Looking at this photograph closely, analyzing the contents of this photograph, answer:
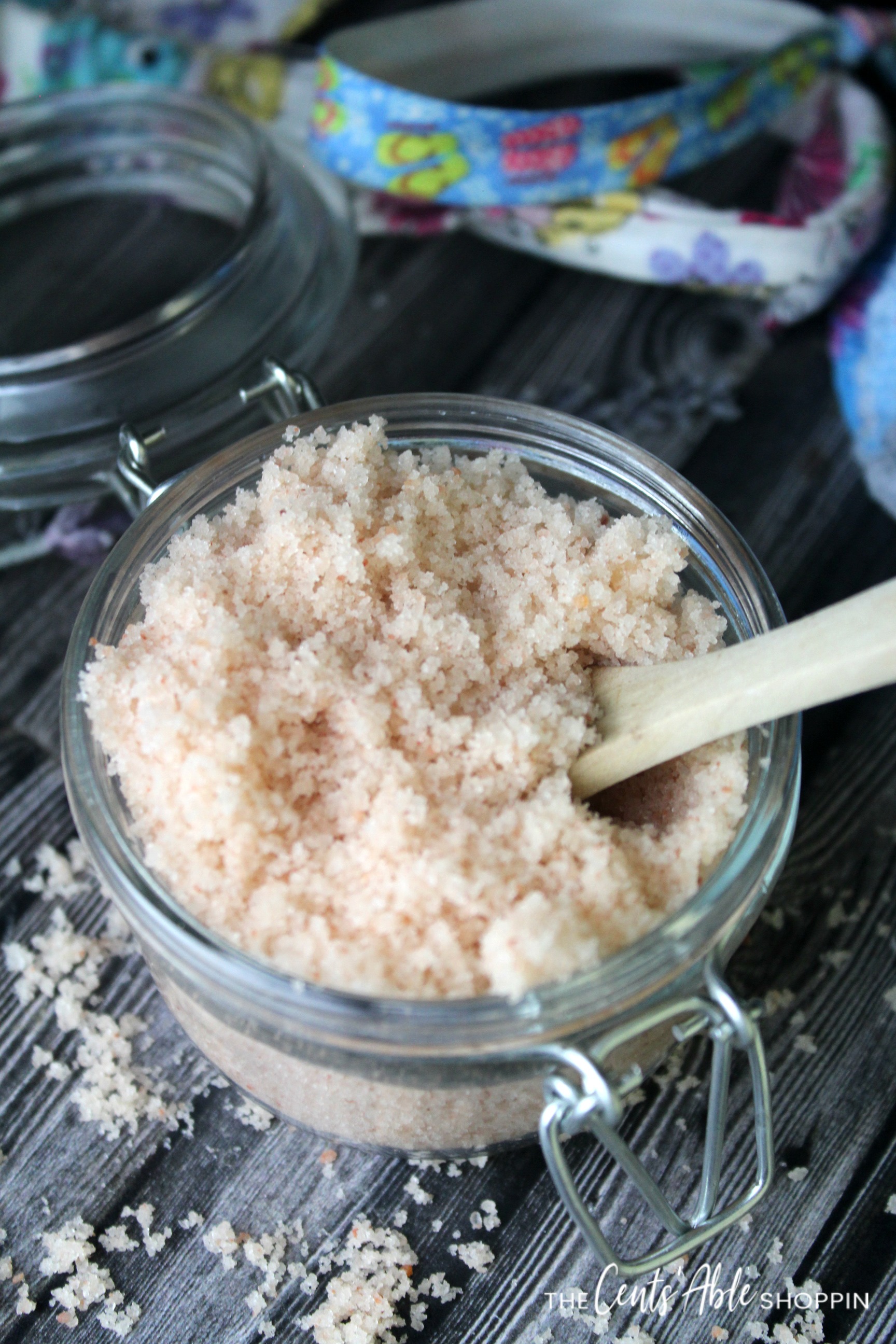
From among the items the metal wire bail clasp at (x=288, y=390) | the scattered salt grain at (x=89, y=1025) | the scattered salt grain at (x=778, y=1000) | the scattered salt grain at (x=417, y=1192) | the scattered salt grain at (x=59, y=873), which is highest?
the metal wire bail clasp at (x=288, y=390)

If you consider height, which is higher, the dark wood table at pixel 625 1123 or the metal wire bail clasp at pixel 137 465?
the metal wire bail clasp at pixel 137 465

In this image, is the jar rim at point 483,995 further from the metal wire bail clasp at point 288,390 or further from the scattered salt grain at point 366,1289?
the scattered salt grain at point 366,1289

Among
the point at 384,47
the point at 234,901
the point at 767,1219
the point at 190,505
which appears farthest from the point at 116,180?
the point at 767,1219

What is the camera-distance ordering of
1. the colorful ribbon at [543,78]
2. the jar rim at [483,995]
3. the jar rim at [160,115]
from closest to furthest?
1. the jar rim at [483,995]
2. the jar rim at [160,115]
3. the colorful ribbon at [543,78]

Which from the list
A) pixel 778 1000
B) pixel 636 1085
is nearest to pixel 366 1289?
pixel 636 1085

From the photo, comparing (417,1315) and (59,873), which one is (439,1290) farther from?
(59,873)

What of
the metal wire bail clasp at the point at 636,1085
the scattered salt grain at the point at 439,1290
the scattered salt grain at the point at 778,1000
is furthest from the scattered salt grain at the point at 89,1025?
the scattered salt grain at the point at 778,1000

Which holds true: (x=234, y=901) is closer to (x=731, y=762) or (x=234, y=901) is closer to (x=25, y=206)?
(x=731, y=762)

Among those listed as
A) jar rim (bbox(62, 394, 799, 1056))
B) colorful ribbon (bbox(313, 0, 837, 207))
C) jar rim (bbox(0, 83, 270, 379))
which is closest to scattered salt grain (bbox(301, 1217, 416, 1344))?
jar rim (bbox(62, 394, 799, 1056))
